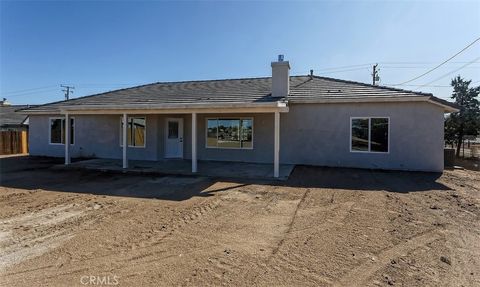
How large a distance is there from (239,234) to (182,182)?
15.6 ft

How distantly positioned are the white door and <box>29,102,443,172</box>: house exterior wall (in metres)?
0.25

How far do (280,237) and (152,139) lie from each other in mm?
10764

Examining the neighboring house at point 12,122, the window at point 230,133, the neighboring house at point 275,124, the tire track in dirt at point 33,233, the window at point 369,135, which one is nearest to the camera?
the tire track in dirt at point 33,233

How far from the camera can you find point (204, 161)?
1367 centimetres

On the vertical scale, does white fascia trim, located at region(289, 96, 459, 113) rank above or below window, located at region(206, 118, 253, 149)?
above

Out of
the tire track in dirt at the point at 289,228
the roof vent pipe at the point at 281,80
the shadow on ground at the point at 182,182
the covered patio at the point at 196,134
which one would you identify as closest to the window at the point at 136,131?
the covered patio at the point at 196,134

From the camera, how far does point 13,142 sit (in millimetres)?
18562

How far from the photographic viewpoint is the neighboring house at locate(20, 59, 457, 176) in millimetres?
11039

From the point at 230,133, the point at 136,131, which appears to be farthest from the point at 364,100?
the point at 136,131

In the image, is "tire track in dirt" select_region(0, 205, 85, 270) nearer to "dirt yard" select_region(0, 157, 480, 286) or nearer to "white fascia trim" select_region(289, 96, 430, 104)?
"dirt yard" select_region(0, 157, 480, 286)

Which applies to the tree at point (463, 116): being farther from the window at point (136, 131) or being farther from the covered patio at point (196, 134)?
the window at point (136, 131)

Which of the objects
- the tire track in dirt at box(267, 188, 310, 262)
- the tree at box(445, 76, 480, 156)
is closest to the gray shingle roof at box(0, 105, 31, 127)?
the tire track in dirt at box(267, 188, 310, 262)

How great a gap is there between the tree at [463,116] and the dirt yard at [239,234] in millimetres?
12874

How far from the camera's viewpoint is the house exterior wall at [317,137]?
11.2 meters
